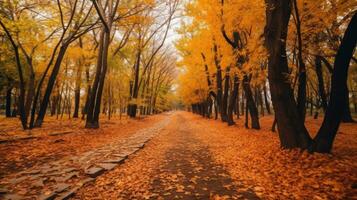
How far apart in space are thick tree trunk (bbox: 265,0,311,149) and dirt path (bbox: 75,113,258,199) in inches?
96.3

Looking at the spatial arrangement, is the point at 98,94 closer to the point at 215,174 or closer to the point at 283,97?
the point at 215,174

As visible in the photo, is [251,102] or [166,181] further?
[251,102]

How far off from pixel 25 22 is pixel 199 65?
15497 millimetres

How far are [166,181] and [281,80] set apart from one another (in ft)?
15.3

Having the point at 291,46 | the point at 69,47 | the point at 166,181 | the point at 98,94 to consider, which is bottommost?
the point at 166,181

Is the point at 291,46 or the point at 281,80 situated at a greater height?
the point at 291,46

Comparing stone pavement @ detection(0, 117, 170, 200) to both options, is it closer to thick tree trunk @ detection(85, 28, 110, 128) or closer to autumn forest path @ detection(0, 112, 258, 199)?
autumn forest path @ detection(0, 112, 258, 199)

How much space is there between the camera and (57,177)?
437 cm

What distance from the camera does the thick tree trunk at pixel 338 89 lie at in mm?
4656

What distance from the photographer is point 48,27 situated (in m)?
13.7

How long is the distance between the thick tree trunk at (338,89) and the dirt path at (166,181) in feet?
9.47

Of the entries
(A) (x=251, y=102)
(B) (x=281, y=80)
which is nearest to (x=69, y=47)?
(A) (x=251, y=102)

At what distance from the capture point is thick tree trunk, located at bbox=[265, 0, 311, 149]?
5.96 meters

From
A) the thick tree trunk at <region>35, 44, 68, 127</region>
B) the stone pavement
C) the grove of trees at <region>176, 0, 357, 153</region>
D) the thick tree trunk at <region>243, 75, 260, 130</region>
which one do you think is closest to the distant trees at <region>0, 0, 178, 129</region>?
the thick tree trunk at <region>35, 44, 68, 127</region>
